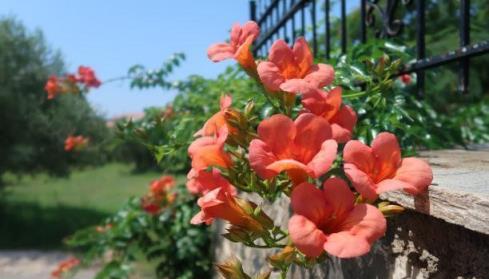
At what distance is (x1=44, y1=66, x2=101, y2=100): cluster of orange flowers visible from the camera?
18.4 ft

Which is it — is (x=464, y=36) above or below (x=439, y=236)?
above

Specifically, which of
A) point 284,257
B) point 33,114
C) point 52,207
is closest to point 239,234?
point 284,257

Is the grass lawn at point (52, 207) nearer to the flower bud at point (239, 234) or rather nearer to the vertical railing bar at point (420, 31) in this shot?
the vertical railing bar at point (420, 31)

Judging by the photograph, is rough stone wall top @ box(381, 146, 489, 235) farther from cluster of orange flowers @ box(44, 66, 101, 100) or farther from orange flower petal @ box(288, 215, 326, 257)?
cluster of orange flowers @ box(44, 66, 101, 100)

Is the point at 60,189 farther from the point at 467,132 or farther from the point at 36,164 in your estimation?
the point at 467,132

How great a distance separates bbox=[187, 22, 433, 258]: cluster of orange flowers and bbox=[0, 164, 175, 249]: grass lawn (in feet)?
25.6

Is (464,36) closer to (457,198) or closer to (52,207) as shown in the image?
(457,198)

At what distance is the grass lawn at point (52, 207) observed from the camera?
1035 cm

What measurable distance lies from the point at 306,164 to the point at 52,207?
14.2 m

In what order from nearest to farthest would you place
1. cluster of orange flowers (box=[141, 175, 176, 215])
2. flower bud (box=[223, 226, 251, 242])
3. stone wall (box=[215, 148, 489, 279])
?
1. stone wall (box=[215, 148, 489, 279])
2. flower bud (box=[223, 226, 251, 242])
3. cluster of orange flowers (box=[141, 175, 176, 215])

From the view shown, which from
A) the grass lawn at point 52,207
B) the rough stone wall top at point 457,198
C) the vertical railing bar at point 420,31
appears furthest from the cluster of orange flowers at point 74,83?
the rough stone wall top at point 457,198

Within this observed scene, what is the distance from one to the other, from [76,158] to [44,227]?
5.35ft

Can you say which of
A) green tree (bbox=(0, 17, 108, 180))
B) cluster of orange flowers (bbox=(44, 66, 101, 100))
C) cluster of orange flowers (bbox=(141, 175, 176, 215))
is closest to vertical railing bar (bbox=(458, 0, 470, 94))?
cluster of orange flowers (bbox=(141, 175, 176, 215))

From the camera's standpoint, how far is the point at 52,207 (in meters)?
14.1
